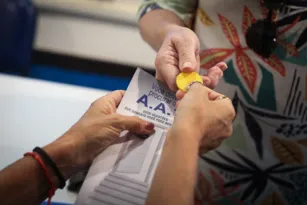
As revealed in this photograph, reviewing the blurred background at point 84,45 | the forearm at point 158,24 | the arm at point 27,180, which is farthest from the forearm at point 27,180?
the blurred background at point 84,45

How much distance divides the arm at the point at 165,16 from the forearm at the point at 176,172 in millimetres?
382

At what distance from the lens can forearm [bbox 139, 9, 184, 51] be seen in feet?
2.55

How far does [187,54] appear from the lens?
618mm

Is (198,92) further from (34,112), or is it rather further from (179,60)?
(34,112)

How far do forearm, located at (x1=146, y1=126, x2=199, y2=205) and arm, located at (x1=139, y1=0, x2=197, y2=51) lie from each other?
38 centimetres

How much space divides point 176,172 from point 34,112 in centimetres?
68

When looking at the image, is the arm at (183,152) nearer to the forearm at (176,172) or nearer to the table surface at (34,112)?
the forearm at (176,172)

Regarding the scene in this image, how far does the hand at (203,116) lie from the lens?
45 cm

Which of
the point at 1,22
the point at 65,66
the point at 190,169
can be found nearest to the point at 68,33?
the point at 65,66

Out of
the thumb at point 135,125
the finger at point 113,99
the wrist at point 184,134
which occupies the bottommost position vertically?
the wrist at point 184,134

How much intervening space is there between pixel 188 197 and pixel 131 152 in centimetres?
17

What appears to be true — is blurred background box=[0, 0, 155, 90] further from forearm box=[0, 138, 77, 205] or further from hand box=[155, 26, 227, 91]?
forearm box=[0, 138, 77, 205]

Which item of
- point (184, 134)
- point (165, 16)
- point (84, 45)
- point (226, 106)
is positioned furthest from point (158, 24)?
point (84, 45)

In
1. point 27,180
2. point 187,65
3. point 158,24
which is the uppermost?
point 158,24
